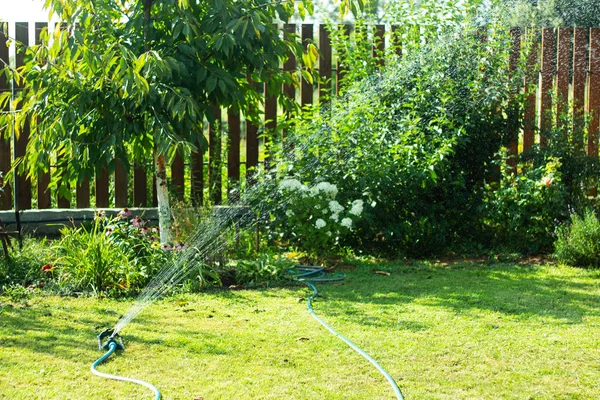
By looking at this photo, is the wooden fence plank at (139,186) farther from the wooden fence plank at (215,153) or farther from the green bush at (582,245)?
the green bush at (582,245)

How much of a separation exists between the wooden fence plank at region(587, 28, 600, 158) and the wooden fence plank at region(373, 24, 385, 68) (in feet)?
7.88

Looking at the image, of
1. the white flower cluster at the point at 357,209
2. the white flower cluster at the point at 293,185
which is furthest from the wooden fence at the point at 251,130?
the white flower cluster at the point at 357,209

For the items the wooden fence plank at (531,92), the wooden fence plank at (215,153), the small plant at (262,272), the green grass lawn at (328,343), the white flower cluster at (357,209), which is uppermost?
the wooden fence plank at (531,92)

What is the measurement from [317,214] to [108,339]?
9.69 feet

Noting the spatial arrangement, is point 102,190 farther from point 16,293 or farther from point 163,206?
point 16,293

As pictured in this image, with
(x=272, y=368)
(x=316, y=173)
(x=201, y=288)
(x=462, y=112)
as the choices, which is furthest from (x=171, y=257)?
(x=462, y=112)

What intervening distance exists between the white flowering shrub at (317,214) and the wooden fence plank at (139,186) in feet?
6.52

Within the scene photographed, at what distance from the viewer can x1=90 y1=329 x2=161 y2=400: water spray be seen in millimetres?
3604

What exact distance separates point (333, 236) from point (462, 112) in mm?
2021

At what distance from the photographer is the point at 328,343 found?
4305 mm

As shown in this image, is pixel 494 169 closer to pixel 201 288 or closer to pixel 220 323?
pixel 201 288

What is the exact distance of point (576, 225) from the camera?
22.0ft

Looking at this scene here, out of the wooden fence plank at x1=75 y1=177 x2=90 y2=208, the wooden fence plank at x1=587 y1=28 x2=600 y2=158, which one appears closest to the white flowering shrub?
the wooden fence plank at x1=75 y1=177 x2=90 y2=208

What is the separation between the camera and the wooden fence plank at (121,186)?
827 centimetres
